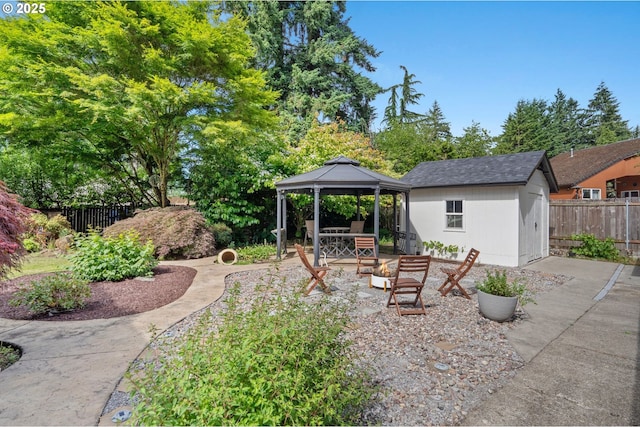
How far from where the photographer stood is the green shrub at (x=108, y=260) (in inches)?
258

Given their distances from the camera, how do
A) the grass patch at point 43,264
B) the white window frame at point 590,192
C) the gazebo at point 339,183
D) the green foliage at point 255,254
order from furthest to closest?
1. the white window frame at point 590,192
2. the green foliage at point 255,254
3. the gazebo at point 339,183
4. the grass patch at point 43,264

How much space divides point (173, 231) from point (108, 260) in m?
2.95

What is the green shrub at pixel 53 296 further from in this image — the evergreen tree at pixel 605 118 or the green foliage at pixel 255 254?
the evergreen tree at pixel 605 118

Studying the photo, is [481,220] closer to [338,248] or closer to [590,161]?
[338,248]

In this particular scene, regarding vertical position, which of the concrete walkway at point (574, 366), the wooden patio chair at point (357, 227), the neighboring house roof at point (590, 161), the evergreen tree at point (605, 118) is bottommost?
the concrete walkway at point (574, 366)

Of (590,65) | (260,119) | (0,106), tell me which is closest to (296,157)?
(260,119)

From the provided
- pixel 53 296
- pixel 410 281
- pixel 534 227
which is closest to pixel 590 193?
pixel 534 227

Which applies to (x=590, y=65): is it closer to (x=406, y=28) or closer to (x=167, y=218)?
(x=406, y=28)

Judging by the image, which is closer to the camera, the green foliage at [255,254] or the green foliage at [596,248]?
the green foliage at [255,254]

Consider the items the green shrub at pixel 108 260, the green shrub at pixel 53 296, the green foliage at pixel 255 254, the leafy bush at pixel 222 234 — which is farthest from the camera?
the leafy bush at pixel 222 234

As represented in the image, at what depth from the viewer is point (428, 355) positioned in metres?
3.74

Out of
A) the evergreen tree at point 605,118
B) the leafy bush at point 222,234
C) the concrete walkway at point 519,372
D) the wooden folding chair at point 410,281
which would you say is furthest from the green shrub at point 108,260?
the evergreen tree at point 605,118

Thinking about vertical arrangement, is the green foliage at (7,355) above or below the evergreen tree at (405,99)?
below

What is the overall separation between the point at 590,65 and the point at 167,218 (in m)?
15.7
